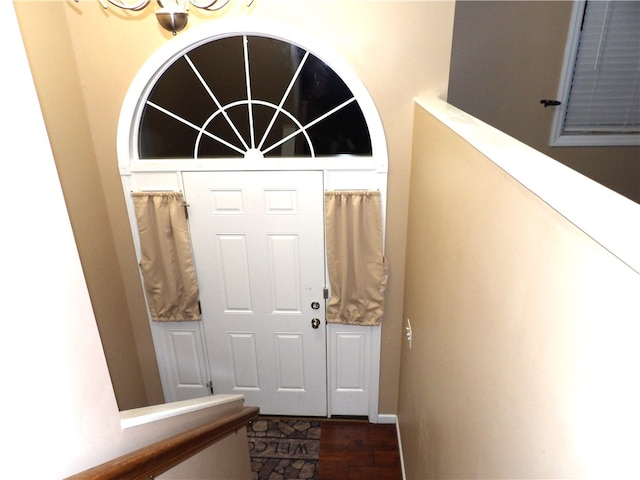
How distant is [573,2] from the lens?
3.30 meters

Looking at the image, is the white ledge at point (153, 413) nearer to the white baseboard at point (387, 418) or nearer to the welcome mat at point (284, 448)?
the welcome mat at point (284, 448)

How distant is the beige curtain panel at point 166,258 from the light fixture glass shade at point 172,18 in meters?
1.61

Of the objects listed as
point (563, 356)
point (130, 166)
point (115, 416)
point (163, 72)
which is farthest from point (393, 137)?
point (115, 416)

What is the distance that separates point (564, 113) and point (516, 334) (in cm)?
332

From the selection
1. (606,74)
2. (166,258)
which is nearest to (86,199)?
(166,258)

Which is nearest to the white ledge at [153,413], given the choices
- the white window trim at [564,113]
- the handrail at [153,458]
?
the handrail at [153,458]

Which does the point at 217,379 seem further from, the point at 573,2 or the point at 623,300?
the point at 573,2

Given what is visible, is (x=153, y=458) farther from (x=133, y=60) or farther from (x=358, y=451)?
(x=358, y=451)

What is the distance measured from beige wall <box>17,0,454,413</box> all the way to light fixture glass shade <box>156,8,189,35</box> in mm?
1163

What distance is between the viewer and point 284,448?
345cm

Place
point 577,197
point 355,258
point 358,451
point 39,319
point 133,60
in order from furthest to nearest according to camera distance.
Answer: point 358,451 → point 355,258 → point 133,60 → point 577,197 → point 39,319

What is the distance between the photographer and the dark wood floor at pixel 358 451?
323 centimetres

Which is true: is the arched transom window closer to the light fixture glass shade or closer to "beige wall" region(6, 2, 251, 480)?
the light fixture glass shade

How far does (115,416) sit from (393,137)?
2395 mm
